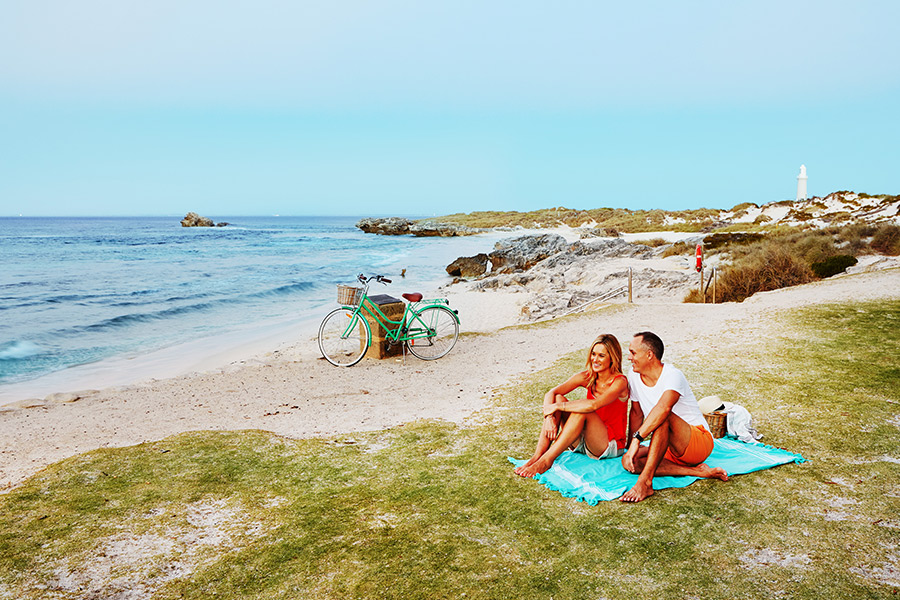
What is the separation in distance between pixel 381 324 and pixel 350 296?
0.78 m

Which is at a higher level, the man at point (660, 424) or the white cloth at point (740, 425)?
the man at point (660, 424)

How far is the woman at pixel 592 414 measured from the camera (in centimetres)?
432

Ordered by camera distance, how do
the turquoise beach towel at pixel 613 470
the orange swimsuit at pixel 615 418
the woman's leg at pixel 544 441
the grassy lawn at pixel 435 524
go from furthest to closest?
the woman's leg at pixel 544 441
the orange swimsuit at pixel 615 418
the turquoise beach towel at pixel 613 470
the grassy lawn at pixel 435 524

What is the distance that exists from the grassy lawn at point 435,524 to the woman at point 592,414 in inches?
13.8

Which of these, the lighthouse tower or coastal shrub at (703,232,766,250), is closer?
coastal shrub at (703,232,766,250)

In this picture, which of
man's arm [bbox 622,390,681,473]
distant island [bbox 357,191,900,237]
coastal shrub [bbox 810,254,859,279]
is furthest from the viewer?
distant island [bbox 357,191,900,237]

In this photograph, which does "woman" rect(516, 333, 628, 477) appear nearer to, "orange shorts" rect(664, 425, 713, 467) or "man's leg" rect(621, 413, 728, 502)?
"man's leg" rect(621, 413, 728, 502)

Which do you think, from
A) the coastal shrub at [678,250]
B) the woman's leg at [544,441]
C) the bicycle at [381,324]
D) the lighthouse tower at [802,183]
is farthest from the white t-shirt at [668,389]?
the lighthouse tower at [802,183]

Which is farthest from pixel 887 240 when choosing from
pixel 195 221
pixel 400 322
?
pixel 195 221

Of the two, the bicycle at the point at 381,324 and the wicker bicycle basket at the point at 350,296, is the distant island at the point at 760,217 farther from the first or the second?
the wicker bicycle basket at the point at 350,296

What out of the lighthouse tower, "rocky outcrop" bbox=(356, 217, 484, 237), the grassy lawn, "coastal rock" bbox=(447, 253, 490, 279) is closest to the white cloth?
the grassy lawn

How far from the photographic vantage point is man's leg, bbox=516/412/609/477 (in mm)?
4496

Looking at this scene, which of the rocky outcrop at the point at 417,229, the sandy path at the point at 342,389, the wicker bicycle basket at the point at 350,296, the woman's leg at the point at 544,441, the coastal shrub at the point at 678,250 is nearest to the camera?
the woman's leg at the point at 544,441

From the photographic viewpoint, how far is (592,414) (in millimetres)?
4535
